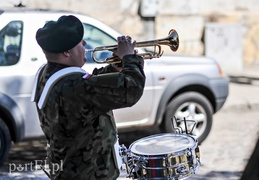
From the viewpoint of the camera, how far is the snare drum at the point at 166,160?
9.73ft

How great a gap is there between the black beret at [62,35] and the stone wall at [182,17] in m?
7.97

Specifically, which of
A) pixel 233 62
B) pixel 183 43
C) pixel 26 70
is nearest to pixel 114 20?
pixel 183 43

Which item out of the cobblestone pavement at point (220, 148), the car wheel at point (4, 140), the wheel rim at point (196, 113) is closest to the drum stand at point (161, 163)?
the cobblestone pavement at point (220, 148)

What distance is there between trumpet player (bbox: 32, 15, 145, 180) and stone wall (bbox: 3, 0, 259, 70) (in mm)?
8009

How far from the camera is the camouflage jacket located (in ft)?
8.61

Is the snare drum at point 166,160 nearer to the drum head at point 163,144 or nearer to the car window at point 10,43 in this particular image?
the drum head at point 163,144

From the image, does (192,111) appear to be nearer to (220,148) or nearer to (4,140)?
(220,148)

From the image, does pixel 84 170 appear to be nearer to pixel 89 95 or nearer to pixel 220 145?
pixel 89 95

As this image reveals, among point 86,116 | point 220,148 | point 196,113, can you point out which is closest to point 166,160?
point 86,116

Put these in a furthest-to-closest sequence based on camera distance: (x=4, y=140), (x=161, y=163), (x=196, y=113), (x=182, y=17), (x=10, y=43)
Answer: (x=182, y=17) → (x=196, y=113) → (x=10, y=43) → (x=4, y=140) → (x=161, y=163)

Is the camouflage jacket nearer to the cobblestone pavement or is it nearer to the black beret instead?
the black beret

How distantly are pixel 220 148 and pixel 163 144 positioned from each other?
4.05 m

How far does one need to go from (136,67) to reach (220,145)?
4792 millimetres

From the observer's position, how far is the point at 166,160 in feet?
9.73
